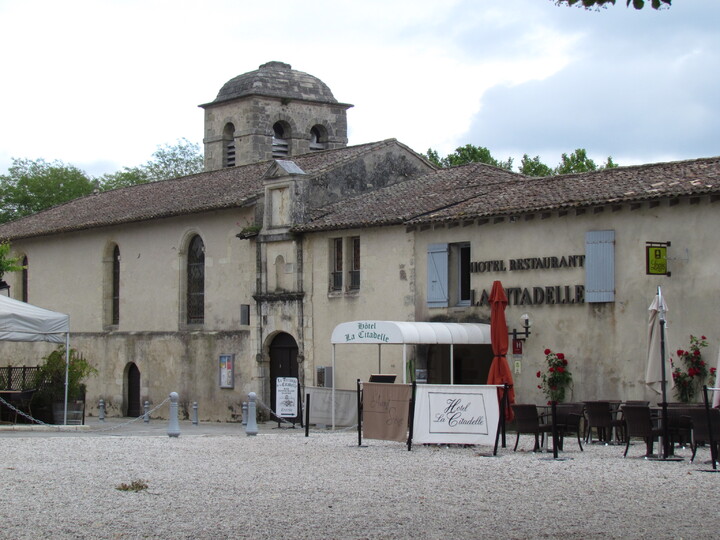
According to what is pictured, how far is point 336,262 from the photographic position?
3253 cm

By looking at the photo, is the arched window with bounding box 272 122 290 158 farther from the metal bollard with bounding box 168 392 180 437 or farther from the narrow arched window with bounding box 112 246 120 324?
the metal bollard with bounding box 168 392 180 437

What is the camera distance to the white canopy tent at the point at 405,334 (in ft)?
85.4

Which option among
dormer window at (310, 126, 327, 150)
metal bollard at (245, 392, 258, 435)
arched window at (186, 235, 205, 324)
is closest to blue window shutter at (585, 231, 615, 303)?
metal bollard at (245, 392, 258, 435)

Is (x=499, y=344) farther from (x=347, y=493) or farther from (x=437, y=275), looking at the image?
(x=347, y=493)

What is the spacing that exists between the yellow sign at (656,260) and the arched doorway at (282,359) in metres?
11.7

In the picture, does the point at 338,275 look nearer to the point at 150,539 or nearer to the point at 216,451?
the point at 216,451

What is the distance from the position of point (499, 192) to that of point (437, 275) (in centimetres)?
260

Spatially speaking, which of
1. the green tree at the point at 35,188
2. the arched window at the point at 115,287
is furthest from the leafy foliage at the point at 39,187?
the arched window at the point at 115,287

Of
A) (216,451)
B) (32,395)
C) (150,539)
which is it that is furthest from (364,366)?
(150,539)

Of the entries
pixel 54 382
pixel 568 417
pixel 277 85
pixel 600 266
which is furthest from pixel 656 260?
pixel 277 85

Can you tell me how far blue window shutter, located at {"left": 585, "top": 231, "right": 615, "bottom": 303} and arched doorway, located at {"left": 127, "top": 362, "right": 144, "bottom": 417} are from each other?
16.9 meters

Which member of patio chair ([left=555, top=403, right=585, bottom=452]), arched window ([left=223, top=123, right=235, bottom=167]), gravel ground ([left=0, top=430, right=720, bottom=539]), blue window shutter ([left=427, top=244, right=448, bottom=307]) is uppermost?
arched window ([left=223, top=123, right=235, bottom=167])

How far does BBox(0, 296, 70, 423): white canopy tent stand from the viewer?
2541 centimetres

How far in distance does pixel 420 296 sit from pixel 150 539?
19334 millimetres
